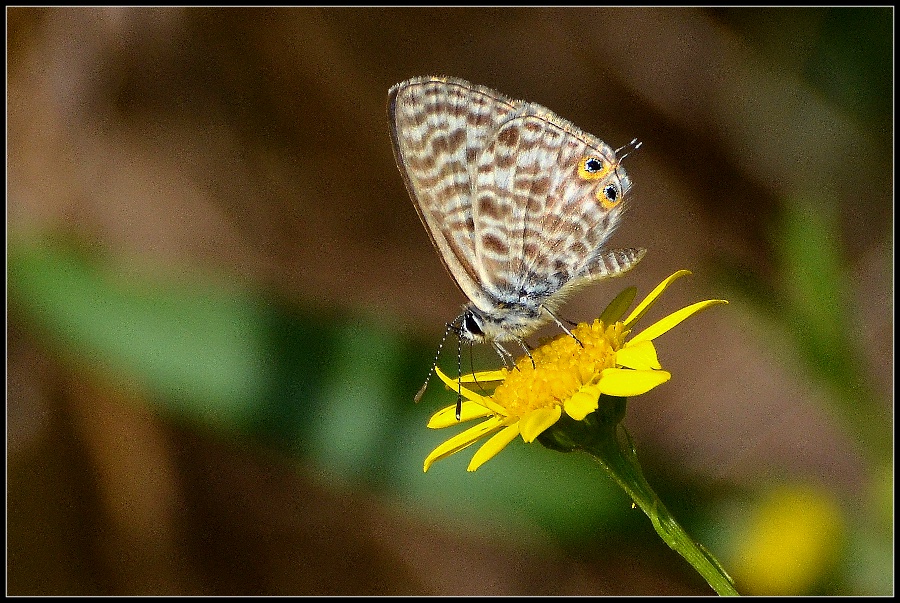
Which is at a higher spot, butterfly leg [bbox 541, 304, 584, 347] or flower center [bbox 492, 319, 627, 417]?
butterfly leg [bbox 541, 304, 584, 347]

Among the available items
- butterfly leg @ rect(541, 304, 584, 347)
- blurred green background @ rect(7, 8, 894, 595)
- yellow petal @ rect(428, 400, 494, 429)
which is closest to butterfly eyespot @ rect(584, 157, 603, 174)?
butterfly leg @ rect(541, 304, 584, 347)

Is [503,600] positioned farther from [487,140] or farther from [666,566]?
[487,140]

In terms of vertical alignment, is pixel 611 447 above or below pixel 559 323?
below

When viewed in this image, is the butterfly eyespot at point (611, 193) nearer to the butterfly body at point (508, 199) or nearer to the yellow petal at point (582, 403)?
the butterfly body at point (508, 199)

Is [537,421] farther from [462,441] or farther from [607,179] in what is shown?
[607,179]

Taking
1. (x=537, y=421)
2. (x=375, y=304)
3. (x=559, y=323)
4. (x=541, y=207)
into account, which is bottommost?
(x=375, y=304)

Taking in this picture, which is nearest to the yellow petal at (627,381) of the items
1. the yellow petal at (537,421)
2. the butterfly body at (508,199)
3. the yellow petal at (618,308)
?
the yellow petal at (537,421)

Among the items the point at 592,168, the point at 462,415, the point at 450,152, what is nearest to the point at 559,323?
the point at 462,415

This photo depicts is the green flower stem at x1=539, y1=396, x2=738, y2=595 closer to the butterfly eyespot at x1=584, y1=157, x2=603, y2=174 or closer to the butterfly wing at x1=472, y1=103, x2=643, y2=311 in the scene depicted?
the butterfly wing at x1=472, y1=103, x2=643, y2=311
